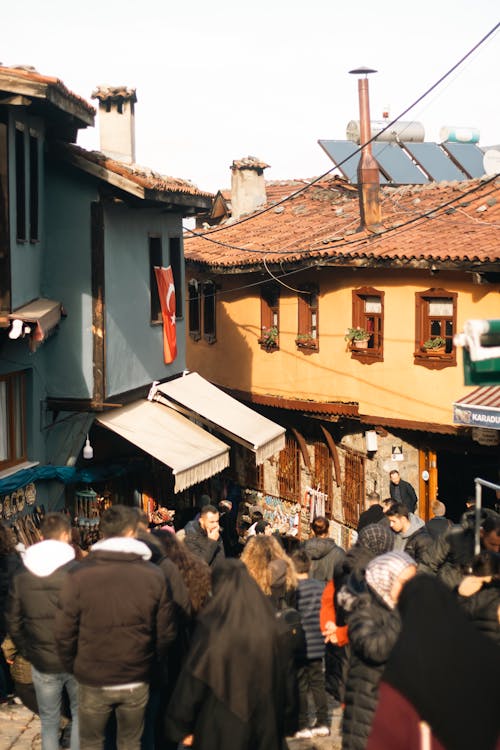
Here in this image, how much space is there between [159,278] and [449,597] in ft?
50.5

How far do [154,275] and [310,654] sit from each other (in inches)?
459

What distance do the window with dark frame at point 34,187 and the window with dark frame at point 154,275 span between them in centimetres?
386

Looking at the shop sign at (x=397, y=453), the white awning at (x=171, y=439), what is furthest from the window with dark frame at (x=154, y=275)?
the shop sign at (x=397, y=453)

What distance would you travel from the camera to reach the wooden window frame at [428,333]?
22344 millimetres

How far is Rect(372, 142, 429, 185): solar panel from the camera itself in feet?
97.5

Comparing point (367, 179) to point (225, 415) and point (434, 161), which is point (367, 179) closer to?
point (434, 161)

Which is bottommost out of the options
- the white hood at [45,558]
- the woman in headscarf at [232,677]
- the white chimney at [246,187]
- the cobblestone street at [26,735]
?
the cobblestone street at [26,735]

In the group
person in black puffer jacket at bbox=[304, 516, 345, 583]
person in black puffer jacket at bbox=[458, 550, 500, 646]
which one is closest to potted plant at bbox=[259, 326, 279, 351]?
person in black puffer jacket at bbox=[304, 516, 345, 583]

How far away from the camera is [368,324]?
947 inches

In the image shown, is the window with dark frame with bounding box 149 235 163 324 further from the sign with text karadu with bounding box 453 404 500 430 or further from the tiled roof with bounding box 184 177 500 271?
the sign with text karadu with bounding box 453 404 500 430

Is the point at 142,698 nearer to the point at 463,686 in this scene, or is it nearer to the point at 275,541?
the point at 275,541

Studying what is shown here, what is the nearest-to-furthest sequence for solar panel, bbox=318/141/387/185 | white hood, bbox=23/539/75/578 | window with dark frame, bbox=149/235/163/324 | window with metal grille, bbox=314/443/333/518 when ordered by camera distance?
white hood, bbox=23/539/75/578, window with dark frame, bbox=149/235/163/324, window with metal grille, bbox=314/443/333/518, solar panel, bbox=318/141/387/185

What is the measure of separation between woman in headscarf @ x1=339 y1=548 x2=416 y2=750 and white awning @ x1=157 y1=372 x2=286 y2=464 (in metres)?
12.4

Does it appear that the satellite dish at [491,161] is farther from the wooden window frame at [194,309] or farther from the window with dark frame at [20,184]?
the window with dark frame at [20,184]
